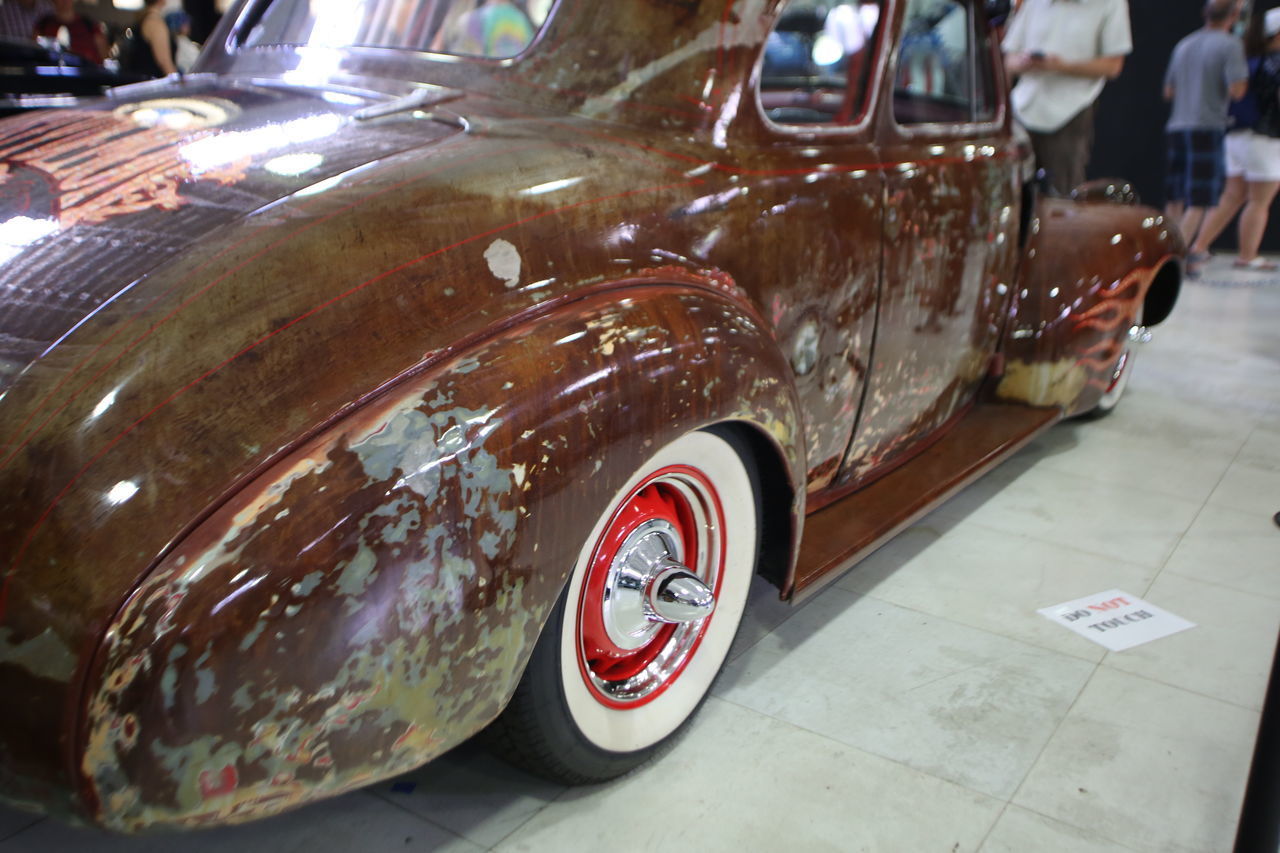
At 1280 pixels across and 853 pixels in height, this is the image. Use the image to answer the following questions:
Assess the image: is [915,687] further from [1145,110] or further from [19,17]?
[1145,110]

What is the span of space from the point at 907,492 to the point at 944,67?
1.22 meters

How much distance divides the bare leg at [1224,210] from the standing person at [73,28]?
25.8 feet

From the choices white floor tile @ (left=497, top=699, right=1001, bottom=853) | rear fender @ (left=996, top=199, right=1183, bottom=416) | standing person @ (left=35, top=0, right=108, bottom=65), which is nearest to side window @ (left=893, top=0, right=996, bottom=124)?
rear fender @ (left=996, top=199, right=1183, bottom=416)

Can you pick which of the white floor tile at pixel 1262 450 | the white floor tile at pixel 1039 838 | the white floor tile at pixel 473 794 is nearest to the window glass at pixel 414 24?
the white floor tile at pixel 473 794

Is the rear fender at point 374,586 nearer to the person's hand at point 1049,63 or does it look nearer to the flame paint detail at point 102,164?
the flame paint detail at point 102,164

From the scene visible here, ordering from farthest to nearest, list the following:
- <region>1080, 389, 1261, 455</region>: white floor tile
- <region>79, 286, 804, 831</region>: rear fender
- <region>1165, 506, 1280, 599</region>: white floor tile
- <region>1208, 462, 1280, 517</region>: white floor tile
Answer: <region>1080, 389, 1261, 455</region>: white floor tile < <region>1208, 462, 1280, 517</region>: white floor tile < <region>1165, 506, 1280, 599</region>: white floor tile < <region>79, 286, 804, 831</region>: rear fender

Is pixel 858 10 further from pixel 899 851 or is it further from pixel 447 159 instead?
pixel 899 851

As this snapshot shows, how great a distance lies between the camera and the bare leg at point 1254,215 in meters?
7.36

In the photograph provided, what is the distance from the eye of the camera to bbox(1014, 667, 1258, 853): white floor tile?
1802 mm

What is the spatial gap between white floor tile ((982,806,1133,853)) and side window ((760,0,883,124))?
147cm

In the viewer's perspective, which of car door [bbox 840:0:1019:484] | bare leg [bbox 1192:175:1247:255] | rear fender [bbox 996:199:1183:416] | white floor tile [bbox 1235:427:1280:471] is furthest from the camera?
bare leg [bbox 1192:175:1247:255]

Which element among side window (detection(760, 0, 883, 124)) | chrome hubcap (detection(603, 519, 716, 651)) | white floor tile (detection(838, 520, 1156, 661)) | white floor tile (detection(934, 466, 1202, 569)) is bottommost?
white floor tile (detection(934, 466, 1202, 569))

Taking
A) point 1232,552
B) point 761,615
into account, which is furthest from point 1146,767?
point 1232,552

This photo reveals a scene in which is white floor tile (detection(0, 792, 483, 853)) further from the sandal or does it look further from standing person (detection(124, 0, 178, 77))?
the sandal
